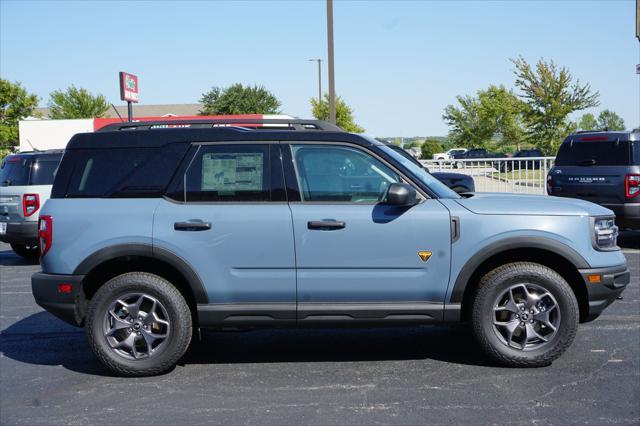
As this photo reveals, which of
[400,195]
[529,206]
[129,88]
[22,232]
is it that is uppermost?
[129,88]

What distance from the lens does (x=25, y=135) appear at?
120 feet

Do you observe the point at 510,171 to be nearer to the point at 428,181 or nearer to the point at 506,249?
the point at 428,181

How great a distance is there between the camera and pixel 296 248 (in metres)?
5.27

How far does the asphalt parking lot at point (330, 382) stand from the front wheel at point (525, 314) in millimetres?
155

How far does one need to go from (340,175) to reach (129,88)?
63.1 ft

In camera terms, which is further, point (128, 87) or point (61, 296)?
point (128, 87)

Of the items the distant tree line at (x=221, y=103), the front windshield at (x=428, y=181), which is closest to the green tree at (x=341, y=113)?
the distant tree line at (x=221, y=103)

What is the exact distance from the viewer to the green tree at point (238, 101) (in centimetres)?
6594

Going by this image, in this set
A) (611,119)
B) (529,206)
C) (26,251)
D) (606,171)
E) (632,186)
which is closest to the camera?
(529,206)

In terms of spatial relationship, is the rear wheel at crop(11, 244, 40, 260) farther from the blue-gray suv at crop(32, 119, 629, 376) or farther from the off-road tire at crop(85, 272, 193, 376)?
the off-road tire at crop(85, 272, 193, 376)

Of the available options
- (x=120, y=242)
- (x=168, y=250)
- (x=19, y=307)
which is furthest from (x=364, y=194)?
(x=19, y=307)

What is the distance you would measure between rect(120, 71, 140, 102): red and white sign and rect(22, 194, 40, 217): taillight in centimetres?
1141

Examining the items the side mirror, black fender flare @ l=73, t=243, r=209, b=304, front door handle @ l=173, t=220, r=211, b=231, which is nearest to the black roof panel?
the side mirror

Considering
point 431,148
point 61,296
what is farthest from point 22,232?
point 431,148
